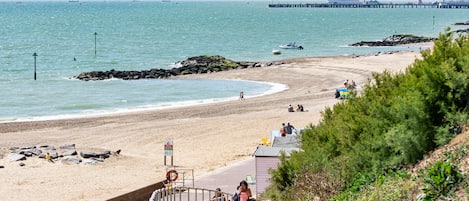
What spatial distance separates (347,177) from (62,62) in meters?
58.1

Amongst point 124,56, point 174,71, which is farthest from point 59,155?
point 124,56

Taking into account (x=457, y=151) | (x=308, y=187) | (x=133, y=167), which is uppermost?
(x=457, y=151)

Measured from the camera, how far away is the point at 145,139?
1146 inches

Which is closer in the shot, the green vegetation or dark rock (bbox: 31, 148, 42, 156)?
the green vegetation

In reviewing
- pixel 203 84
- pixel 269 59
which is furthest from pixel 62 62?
pixel 203 84

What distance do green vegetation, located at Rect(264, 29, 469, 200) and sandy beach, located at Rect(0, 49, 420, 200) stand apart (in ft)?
20.8

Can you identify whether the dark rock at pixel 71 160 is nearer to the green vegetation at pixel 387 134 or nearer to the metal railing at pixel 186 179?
the metal railing at pixel 186 179

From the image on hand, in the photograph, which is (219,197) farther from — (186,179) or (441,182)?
(441,182)

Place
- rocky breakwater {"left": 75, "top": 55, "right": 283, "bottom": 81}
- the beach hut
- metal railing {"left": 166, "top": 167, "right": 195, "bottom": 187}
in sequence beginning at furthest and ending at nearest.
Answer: rocky breakwater {"left": 75, "top": 55, "right": 283, "bottom": 81} < metal railing {"left": 166, "top": 167, "right": 195, "bottom": 187} < the beach hut

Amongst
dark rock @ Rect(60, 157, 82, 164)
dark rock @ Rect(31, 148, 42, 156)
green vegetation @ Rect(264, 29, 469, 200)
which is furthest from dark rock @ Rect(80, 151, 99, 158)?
green vegetation @ Rect(264, 29, 469, 200)

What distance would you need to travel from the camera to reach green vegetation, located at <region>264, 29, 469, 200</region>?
1149 centimetres

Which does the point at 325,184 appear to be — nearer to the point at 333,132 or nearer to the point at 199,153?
the point at 333,132

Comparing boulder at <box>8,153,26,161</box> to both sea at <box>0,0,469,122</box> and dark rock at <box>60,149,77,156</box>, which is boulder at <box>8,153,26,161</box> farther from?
sea at <box>0,0,469,122</box>

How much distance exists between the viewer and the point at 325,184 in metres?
11.7
